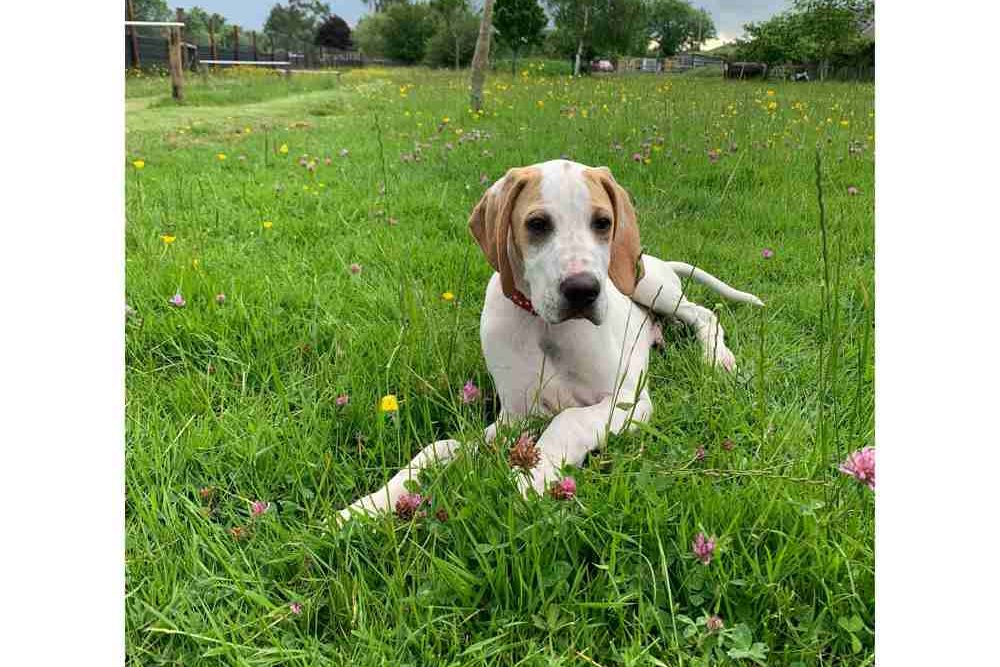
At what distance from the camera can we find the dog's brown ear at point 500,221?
1983 millimetres

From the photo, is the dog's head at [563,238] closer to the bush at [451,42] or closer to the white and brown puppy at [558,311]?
the white and brown puppy at [558,311]

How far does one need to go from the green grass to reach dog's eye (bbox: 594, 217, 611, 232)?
1.76 ft

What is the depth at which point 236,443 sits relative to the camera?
6.52 feet

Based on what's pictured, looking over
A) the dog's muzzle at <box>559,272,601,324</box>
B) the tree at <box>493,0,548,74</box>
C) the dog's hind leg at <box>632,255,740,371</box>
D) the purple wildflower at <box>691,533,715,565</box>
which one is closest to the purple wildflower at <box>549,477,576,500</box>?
the purple wildflower at <box>691,533,715,565</box>

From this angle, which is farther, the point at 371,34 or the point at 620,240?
the point at 371,34

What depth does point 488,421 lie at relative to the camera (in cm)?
236

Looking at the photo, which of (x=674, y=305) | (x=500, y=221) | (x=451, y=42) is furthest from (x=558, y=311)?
(x=451, y=42)

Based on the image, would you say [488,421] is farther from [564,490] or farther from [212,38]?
[212,38]

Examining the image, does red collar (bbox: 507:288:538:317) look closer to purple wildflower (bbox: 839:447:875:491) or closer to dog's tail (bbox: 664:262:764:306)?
purple wildflower (bbox: 839:447:875:491)

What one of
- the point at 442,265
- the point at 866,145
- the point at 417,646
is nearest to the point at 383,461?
the point at 417,646

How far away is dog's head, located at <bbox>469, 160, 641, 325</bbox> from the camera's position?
182 centimetres

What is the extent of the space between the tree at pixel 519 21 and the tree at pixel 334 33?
2.40 feet

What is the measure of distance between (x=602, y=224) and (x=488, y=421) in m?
0.83
